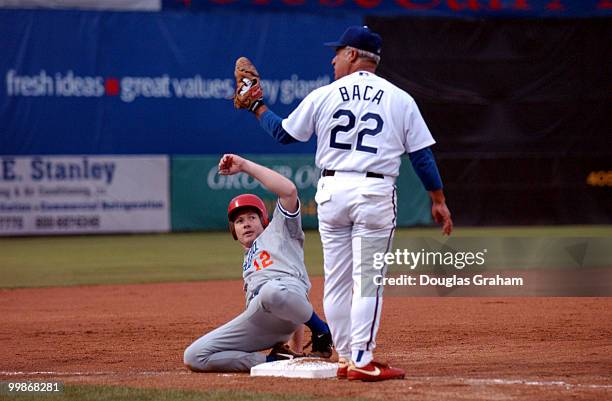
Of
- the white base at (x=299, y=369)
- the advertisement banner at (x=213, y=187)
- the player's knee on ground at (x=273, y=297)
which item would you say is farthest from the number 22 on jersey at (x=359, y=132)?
the advertisement banner at (x=213, y=187)

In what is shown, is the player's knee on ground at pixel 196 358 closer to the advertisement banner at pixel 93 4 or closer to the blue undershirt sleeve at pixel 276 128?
the blue undershirt sleeve at pixel 276 128

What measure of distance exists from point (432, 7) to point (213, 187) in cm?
559

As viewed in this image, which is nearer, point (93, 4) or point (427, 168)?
point (427, 168)

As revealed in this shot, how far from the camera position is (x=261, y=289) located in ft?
18.5

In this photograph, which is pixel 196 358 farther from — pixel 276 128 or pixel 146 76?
pixel 146 76

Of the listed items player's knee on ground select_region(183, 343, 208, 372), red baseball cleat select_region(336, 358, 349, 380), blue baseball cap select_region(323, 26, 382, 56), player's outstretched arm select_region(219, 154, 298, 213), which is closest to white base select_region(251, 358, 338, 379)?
red baseball cleat select_region(336, 358, 349, 380)

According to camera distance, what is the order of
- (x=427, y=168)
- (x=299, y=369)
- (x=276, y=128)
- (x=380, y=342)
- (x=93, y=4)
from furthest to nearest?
(x=93, y=4), (x=380, y=342), (x=299, y=369), (x=276, y=128), (x=427, y=168)

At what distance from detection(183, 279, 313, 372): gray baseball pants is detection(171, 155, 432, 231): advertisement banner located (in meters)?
12.6

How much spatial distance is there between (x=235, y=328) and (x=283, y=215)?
0.72 m

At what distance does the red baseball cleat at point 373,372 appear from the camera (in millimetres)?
5340

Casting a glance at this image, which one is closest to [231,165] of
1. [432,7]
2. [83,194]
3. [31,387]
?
[31,387]

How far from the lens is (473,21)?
19141mm

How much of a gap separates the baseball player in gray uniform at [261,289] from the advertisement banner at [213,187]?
12501 mm

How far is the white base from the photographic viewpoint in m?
5.59
